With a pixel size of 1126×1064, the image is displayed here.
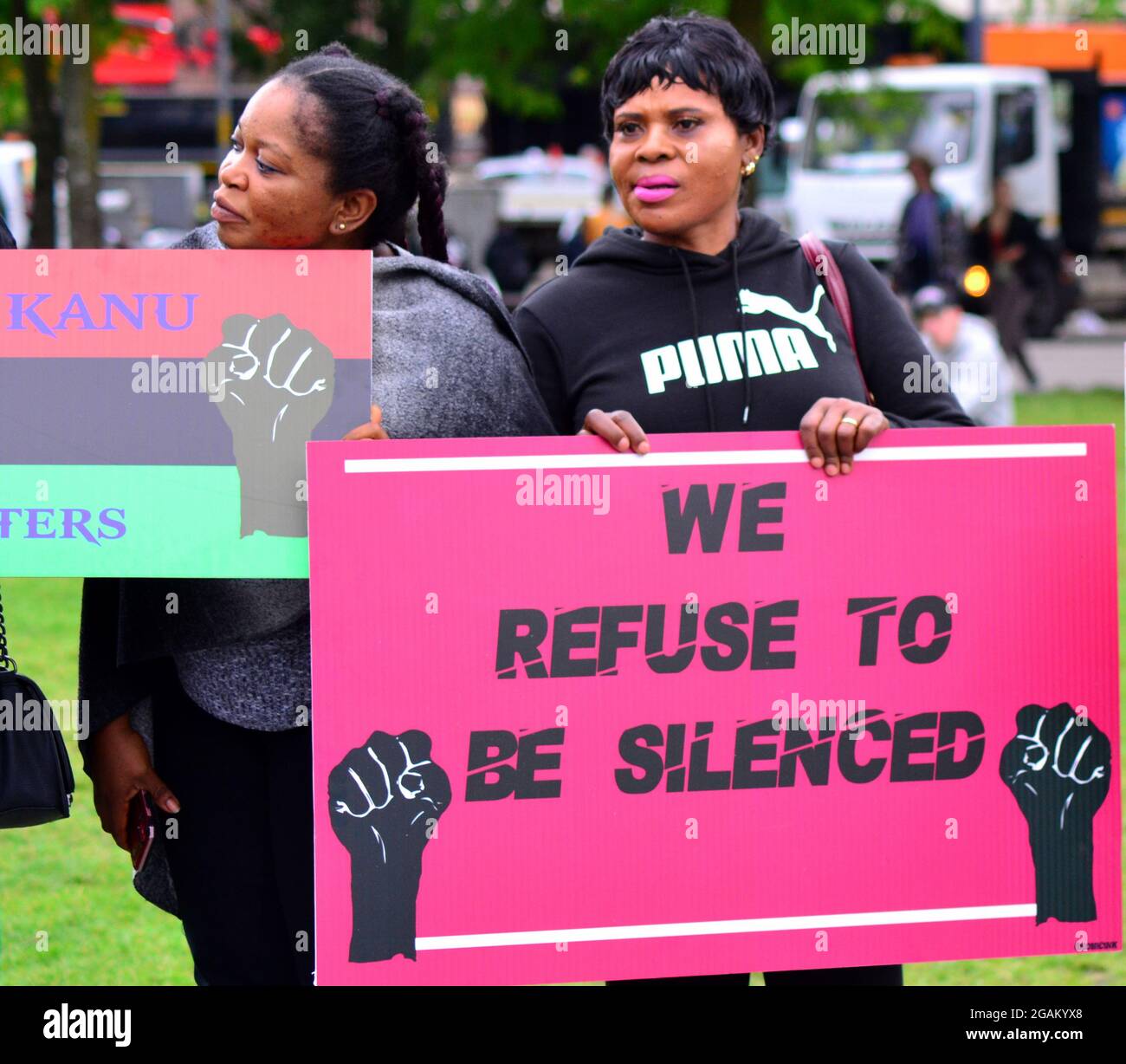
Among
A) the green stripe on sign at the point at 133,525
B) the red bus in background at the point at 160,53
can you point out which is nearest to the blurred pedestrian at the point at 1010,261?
the green stripe on sign at the point at 133,525

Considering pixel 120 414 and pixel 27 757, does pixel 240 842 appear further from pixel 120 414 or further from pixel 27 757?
pixel 120 414

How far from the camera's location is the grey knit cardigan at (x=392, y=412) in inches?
104

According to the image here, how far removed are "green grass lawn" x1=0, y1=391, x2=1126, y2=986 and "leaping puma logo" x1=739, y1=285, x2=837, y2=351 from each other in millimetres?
2027

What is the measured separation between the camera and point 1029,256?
19.4 m

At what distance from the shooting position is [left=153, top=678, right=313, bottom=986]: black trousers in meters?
2.71

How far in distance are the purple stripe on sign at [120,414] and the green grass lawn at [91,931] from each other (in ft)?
5.48

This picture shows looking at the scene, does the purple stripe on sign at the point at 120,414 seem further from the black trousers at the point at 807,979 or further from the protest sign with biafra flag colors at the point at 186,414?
the black trousers at the point at 807,979

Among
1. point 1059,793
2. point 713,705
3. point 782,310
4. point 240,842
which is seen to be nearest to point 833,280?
point 782,310

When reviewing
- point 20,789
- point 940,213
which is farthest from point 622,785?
point 940,213

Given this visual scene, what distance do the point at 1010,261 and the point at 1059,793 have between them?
1574 cm
